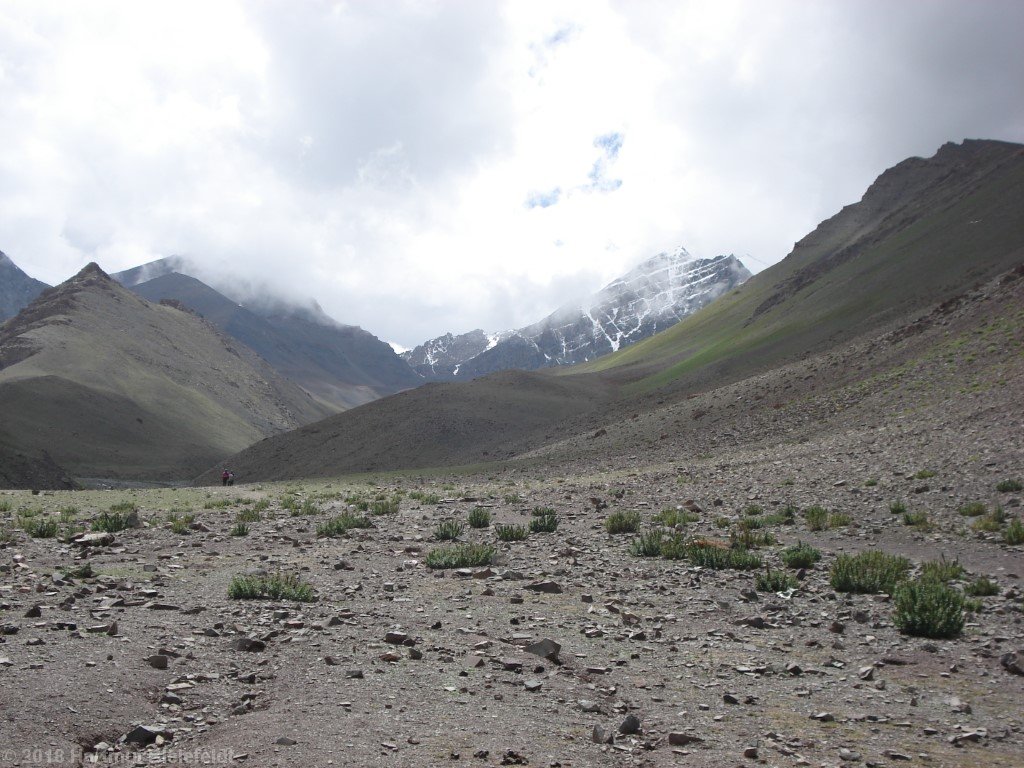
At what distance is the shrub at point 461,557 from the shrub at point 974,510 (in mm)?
11984

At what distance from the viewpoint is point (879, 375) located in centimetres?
4428

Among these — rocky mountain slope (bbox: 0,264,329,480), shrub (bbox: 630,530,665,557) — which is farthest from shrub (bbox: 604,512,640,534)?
rocky mountain slope (bbox: 0,264,329,480)

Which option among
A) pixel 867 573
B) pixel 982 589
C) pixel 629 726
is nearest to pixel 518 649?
pixel 629 726

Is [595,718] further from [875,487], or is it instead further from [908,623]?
[875,487]

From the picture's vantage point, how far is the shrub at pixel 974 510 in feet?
59.0

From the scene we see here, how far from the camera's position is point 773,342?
87.8m

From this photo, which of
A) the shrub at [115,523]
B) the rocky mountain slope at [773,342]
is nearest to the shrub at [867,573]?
the shrub at [115,523]

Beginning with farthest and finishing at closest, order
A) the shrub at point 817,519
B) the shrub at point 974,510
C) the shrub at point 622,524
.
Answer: the shrub at point 622,524 < the shrub at point 817,519 < the shrub at point 974,510

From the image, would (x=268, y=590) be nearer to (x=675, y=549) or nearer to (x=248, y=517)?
(x=675, y=549)

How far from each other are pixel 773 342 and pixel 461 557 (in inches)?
3153

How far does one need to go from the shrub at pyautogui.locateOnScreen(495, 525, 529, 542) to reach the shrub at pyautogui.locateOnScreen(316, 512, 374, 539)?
4364mm

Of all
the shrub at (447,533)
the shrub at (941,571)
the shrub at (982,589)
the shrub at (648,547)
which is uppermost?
the shrub at (447,533)

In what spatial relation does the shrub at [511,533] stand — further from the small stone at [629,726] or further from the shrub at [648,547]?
the small stone at [629,726]

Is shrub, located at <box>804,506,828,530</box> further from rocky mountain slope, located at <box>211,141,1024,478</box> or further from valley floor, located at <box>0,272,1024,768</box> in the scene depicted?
rocky mountain slope, located at <box>211,141,1024,478</box>
